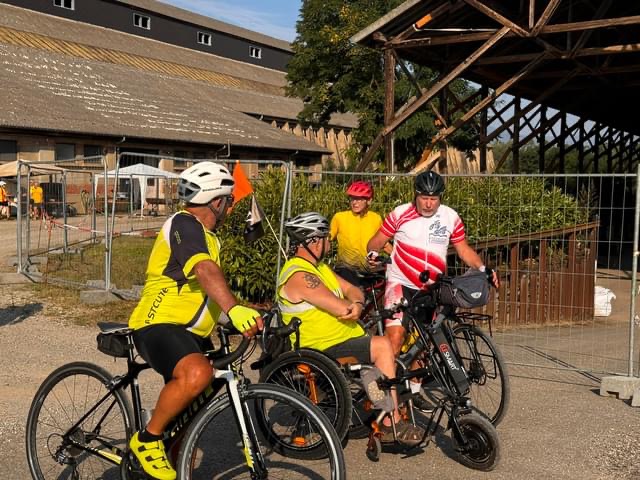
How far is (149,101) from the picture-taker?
3500 centimetres

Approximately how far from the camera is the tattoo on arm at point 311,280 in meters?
4.54

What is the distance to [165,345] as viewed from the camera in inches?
135

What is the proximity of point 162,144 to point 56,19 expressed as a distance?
16754 millimetres

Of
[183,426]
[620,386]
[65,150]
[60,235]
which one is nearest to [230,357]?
[183,426]

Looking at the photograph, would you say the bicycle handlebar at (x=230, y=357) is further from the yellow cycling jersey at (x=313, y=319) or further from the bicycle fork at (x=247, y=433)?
the yellow cycling jersey at (x=313, y=319)

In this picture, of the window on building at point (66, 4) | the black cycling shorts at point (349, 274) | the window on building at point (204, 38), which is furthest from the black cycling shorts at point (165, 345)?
the window on building at point (204, 38)

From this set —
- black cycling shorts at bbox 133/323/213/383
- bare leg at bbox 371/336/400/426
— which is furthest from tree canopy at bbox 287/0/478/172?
black cycling shorts at bbox 133/323/213/383

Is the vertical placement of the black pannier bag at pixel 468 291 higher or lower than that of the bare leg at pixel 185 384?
higher

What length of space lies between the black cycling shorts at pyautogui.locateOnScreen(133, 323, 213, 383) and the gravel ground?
1587 mm

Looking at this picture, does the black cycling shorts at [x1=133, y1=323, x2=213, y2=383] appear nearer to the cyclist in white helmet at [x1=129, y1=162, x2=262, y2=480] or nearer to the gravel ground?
the cyclist in white helmet at [x1=129, y1=162, x2=262, y2=480]

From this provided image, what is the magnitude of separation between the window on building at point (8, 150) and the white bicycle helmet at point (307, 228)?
25.4 m

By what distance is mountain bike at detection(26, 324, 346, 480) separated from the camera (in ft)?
10.6

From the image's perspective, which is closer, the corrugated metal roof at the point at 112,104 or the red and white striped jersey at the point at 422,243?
the red and white striped jersey at the point at 422,243

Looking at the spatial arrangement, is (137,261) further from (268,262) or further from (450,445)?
(450,445)
